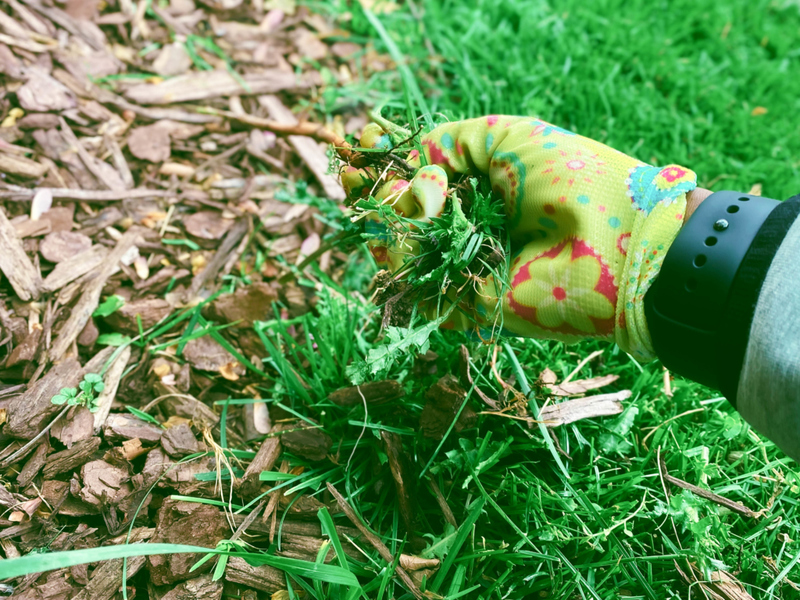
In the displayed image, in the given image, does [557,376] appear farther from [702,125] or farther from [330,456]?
[702,125]

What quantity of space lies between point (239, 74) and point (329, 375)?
5.11 ft

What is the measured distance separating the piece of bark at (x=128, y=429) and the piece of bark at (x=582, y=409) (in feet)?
3.53

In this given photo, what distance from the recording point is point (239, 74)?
2.42 m

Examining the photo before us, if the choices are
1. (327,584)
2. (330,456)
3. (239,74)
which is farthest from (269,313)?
(239,74)

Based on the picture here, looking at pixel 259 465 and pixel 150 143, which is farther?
pixel 150 143

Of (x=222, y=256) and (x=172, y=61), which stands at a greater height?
(x=172, y=61)

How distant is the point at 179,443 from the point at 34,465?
0.36 meters

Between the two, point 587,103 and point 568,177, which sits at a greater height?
point 568,177

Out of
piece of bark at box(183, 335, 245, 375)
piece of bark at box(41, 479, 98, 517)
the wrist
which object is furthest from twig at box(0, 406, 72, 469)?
the wrist

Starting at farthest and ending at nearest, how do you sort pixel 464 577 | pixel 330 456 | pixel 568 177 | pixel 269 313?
pixel 269 313, pixel 330 456, pixel 464 577, pixel 568 177

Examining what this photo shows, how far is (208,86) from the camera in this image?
2.33 meters

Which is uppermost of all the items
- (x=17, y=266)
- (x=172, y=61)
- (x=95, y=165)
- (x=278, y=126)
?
(x=172, y=61)

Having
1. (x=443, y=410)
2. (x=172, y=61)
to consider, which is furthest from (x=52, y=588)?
(x=172, y=61)

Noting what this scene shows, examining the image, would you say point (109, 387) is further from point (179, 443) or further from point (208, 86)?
point (208, 86)
